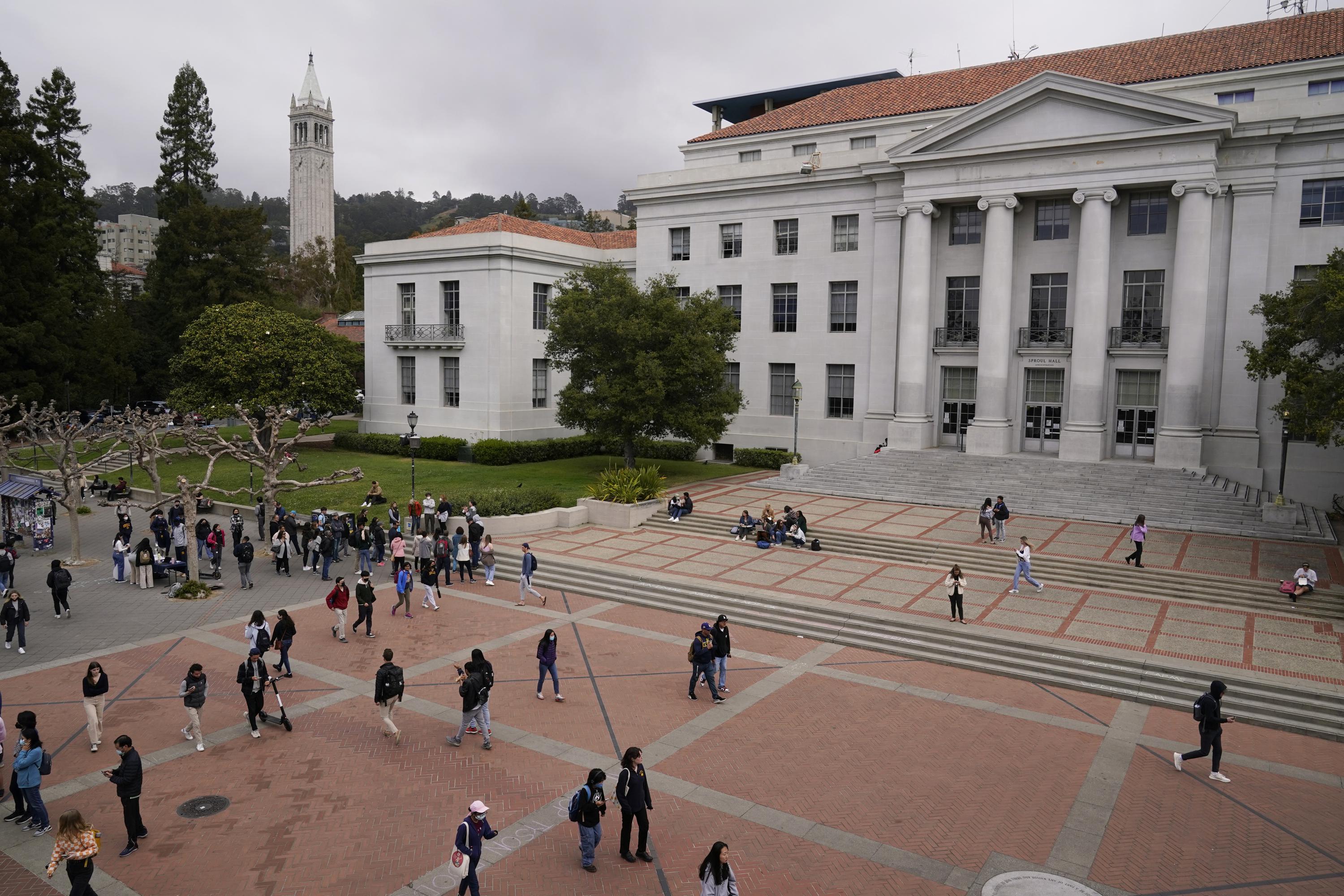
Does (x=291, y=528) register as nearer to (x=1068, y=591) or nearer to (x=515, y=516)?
(x=515, y=516)

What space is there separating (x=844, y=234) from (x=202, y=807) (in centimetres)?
3601

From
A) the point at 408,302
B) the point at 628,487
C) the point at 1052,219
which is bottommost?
the point at 628,487

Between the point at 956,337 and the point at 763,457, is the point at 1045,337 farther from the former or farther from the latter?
the point at 763,457

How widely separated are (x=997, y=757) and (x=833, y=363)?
2952 centimetres

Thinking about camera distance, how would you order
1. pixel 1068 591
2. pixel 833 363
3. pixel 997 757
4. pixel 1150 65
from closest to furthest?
pixel 997 757 < pixel 1068 591 < pixel 1150 65 < pixel 833 363

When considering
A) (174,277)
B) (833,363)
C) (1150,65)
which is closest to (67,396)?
(174,277)

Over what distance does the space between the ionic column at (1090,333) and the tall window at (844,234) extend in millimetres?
9783

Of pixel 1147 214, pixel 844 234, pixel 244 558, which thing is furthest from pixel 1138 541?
pixel 244 558

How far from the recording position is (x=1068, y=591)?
71.6 ft

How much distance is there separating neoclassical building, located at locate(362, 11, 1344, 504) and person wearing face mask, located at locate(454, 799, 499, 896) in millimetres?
30885

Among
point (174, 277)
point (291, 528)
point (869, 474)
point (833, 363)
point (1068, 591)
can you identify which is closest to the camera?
point (1068, 591)

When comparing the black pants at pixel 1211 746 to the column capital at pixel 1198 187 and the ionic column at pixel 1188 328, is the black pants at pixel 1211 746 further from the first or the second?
the column capital at pixel 1198 187

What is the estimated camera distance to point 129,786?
1038 cm

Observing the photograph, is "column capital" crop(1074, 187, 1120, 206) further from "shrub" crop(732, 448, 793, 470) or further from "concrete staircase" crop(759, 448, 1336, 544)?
"shrub" crop(732, 448, 793, 470)
